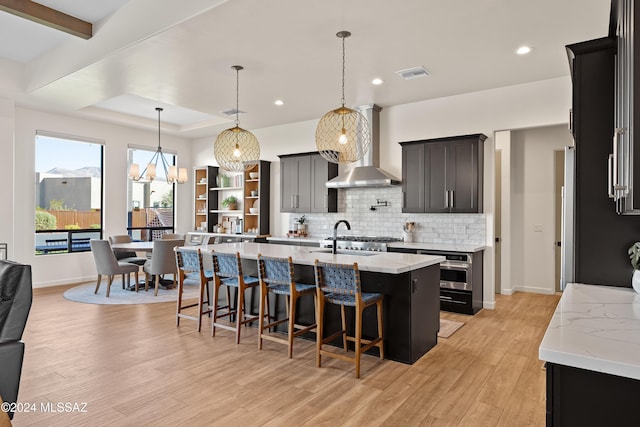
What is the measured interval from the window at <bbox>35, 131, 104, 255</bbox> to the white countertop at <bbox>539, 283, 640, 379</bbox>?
792 centimetres

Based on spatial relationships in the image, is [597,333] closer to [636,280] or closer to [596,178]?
[636,280]

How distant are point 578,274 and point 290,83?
164 inches

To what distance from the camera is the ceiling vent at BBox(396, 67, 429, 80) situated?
475cm

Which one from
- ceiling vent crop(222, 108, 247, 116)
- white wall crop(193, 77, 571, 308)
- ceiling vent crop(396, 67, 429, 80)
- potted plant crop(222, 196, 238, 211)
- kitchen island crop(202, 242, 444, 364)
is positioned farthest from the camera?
potted plant crop(222, 196, 238, 211)

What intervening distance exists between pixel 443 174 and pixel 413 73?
5.09ft

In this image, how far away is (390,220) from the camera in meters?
6.47

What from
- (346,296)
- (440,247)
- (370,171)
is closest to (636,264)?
(346,296)

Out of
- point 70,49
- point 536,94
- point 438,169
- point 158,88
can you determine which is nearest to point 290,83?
point 158,88

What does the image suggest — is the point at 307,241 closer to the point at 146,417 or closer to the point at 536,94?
the point at 536,94

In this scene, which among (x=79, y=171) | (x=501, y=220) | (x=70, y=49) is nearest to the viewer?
(x=70, y=49)

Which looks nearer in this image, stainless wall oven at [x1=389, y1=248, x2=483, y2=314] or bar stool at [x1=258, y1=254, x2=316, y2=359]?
bar stool at [x1=258, y1=254, x2=316, y2=359]

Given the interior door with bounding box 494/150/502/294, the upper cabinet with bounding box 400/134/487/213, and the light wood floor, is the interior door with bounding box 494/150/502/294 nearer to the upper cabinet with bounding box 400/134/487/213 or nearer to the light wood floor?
the upper cabinet with bounding box 400/134/487/213

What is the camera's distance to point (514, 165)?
672 cm

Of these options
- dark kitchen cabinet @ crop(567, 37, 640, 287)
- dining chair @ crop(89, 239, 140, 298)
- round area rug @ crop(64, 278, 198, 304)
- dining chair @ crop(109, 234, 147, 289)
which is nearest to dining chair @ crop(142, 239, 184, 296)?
round area rug @ crop(64, 278, 198, 304)
